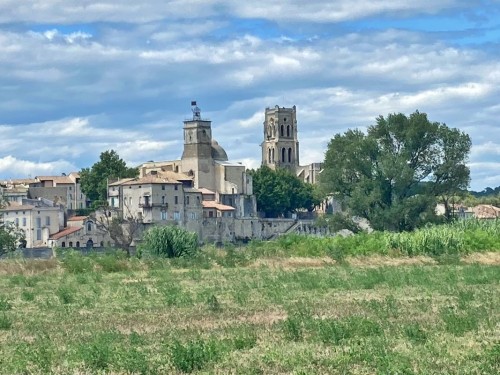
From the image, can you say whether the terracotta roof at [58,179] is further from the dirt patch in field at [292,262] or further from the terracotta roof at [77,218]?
the dirt patch in field at [292,262]

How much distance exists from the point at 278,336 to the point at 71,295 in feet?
44.1

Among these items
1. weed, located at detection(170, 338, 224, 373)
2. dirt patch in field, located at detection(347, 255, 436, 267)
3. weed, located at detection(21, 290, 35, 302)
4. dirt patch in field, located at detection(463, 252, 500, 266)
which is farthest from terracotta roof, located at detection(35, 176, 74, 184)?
weed, located at detection(170, 338, 224, 373)

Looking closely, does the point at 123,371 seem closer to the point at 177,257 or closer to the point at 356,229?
the point at 177,257

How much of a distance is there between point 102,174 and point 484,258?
120m

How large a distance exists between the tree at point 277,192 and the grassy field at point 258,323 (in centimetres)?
13807

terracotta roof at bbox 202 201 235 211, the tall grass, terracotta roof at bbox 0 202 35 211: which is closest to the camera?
the tall grass

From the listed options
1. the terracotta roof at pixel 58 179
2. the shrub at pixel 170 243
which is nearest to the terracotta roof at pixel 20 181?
the terracotta roof at pixel 58 179

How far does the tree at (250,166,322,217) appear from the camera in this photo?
183750 millimetres

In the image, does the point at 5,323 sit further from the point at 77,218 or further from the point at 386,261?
the point at 77,218

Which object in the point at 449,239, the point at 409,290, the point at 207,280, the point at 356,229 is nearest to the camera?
the point at 409,290

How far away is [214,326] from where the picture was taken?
2384 centimetres

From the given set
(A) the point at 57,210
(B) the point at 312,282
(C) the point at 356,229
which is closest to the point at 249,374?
(B) the point at 312,282

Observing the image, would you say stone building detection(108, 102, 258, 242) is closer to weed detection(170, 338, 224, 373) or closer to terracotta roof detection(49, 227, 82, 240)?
terracotta roof detection(49, 227, 82, 240)

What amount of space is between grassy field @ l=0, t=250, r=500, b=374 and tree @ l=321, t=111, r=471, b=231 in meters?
48.6
